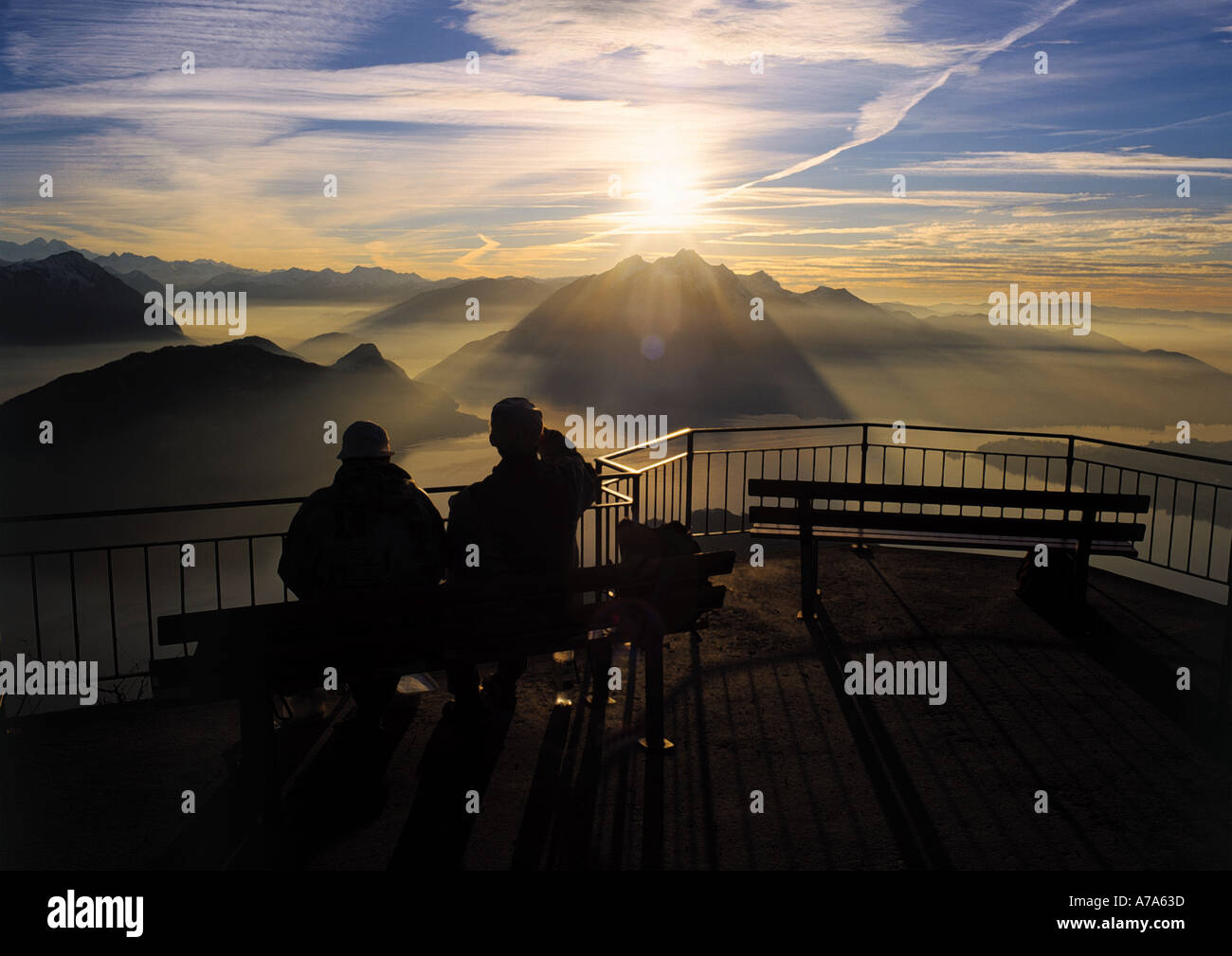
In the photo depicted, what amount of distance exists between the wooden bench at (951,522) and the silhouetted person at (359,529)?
11.4 feet

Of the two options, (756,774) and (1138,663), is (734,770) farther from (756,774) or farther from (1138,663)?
(1138,663)

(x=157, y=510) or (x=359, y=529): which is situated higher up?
(x=359, y=529)

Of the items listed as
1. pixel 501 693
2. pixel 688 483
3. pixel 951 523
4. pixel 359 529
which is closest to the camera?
pixel 359 529

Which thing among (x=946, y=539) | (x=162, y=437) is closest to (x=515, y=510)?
(x=946, y=539)

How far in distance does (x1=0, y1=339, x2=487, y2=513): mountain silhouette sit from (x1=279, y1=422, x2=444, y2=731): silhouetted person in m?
165

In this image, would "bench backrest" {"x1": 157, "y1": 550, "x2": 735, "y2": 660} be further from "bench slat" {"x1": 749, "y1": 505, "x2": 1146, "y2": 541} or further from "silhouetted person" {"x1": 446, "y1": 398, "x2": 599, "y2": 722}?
"bench slat" {"x1": 749, "y1": 505, "x2": 1146, "y2": 541}

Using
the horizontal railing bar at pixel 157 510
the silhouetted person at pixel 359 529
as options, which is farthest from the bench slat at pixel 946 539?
the silhouetted person at pixel 359 529

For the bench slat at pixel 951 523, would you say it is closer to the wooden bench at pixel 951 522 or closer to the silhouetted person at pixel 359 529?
the wooden bench at pixel 951 522

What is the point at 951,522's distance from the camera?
24.5 ft

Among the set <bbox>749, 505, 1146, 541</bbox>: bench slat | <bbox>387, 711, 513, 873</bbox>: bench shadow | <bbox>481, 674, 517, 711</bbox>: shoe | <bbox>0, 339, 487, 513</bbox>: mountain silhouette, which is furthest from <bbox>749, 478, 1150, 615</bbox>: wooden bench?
<bbox>0, 339, 487, 513</bbox>: mountain silhouette

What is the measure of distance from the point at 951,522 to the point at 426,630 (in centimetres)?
489

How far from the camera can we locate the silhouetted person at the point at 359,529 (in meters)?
4.41

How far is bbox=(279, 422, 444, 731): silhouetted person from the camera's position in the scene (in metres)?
4.41
